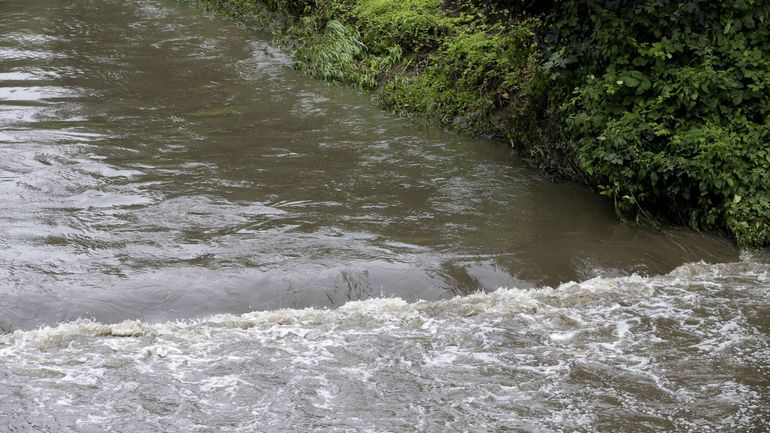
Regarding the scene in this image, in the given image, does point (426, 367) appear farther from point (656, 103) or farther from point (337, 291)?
point (656, 103)

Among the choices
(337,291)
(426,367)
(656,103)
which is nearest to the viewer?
(426,367)

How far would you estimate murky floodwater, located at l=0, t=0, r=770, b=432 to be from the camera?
19.0ft

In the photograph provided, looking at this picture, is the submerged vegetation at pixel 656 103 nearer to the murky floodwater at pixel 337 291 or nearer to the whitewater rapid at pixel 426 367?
the murky floodwater at pixel 337 291

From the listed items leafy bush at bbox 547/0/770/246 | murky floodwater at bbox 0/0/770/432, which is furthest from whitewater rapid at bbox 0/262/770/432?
leafy bush at bbox 547/0/770/246

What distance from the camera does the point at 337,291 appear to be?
7.32m

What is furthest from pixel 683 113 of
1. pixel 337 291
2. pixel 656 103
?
pixel 337 291

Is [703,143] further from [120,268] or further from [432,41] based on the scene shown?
[432,41]

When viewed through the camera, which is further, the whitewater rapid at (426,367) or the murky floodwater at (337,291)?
the murky floodwater at (337,291)

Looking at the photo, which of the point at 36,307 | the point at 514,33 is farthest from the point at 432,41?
the point at 36,307

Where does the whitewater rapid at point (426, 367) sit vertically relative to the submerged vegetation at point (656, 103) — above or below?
below

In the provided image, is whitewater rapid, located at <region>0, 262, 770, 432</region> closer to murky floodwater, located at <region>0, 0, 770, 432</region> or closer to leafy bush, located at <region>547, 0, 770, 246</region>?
murky floodwater, located at <region>0, 0, 770, 432</region>

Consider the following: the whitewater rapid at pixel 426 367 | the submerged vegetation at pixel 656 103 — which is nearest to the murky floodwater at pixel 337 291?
the whitewater rapid at pixel 426 367

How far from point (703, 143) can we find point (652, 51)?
0.98 metres

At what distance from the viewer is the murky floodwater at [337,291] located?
579cm
